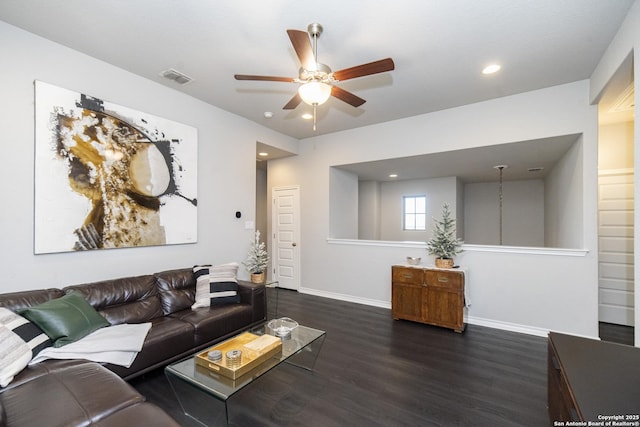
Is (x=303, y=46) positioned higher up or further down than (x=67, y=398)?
higher up

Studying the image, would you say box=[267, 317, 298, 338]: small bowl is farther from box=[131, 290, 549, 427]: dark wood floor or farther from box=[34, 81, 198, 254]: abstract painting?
box=[34, 81, 198, 254]: abstract painting

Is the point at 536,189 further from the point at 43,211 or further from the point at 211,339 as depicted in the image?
the point at 43,211

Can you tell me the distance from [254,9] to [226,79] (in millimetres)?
1240

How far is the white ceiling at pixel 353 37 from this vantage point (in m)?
2.18

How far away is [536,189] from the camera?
22.3 ft

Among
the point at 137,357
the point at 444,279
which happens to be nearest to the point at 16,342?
the point at 137,357

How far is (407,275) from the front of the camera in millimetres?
3953

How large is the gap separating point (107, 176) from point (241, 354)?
237 centimetres

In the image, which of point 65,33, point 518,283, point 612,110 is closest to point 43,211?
point 65,33

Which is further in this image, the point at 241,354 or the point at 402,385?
the point at 402,385

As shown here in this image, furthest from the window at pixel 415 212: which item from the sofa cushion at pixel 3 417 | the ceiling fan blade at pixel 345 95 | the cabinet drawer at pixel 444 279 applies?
the sofa cushion at pixel 3 417

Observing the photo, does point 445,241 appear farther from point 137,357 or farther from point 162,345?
point 137,357

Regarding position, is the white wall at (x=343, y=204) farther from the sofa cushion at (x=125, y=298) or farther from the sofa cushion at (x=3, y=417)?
the sofa cushion at (x=3, y=417)

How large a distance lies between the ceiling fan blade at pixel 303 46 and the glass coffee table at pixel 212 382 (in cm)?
226
